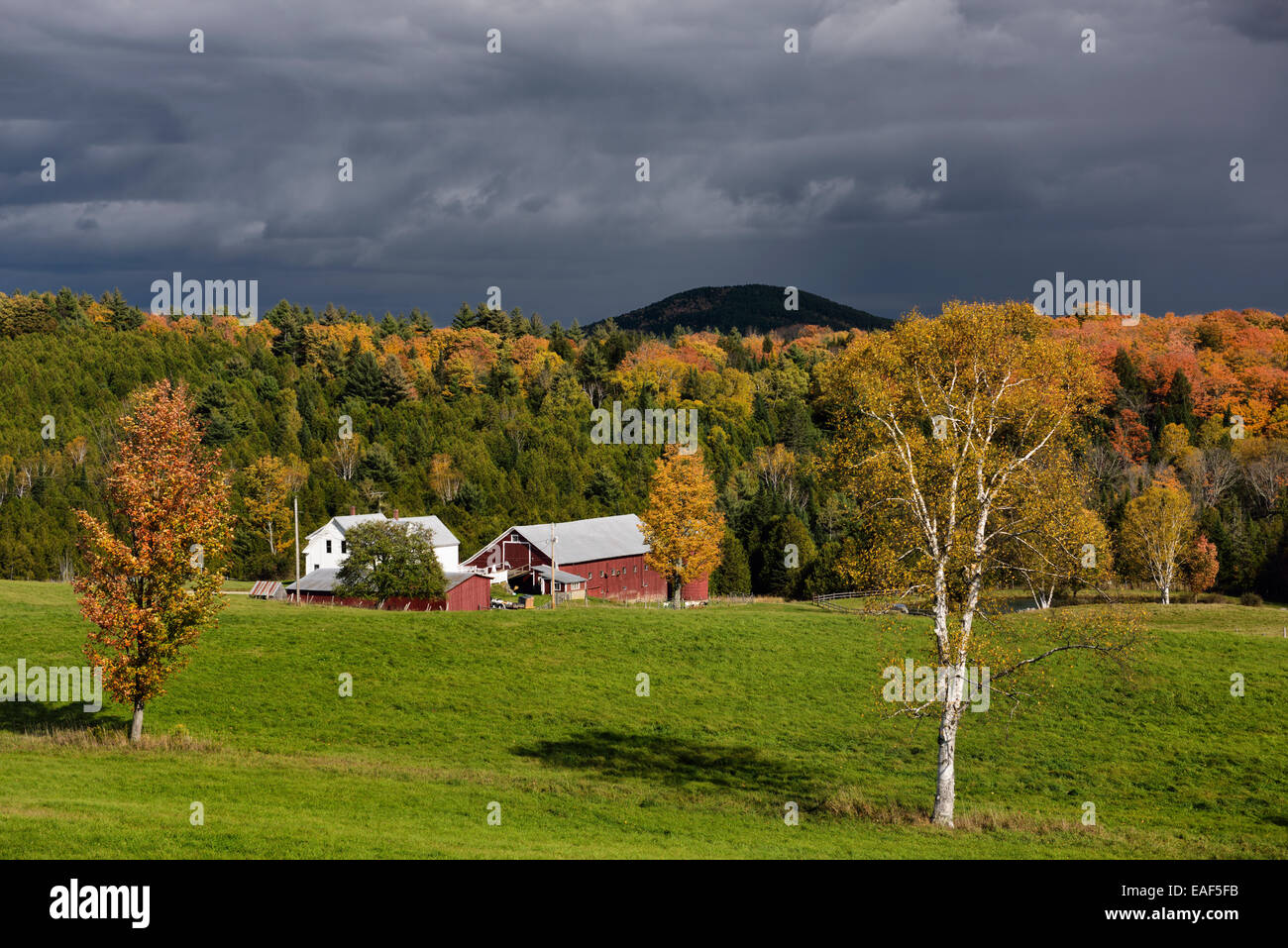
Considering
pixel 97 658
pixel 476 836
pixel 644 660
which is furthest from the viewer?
pixel 644 660

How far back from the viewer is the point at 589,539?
8875 cm

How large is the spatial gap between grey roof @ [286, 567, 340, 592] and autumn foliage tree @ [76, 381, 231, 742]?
43478 millimetres

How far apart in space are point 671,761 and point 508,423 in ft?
361

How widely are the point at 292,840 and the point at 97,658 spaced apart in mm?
13779

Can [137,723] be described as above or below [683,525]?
below

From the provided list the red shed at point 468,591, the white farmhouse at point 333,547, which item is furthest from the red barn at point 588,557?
the red shed at point 468,591

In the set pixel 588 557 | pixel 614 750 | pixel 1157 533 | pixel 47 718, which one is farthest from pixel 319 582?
pixel 1157 533

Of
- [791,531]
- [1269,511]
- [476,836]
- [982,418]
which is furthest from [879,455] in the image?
[1269,511]

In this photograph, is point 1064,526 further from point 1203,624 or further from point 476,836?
→ point 1203,624

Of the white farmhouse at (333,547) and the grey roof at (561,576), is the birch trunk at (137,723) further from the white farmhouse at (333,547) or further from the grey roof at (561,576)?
the white farmhouse at (333,547)

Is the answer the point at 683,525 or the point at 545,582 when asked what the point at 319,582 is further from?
the point at 683,525

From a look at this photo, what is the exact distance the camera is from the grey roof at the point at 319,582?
237 ft

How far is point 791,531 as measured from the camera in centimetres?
9525

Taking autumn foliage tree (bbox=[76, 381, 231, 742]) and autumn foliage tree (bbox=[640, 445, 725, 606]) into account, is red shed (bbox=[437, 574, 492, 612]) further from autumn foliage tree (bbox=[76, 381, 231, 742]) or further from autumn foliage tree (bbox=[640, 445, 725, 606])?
autumn foliage tree (bbox=[76, 381, 231, 742])
